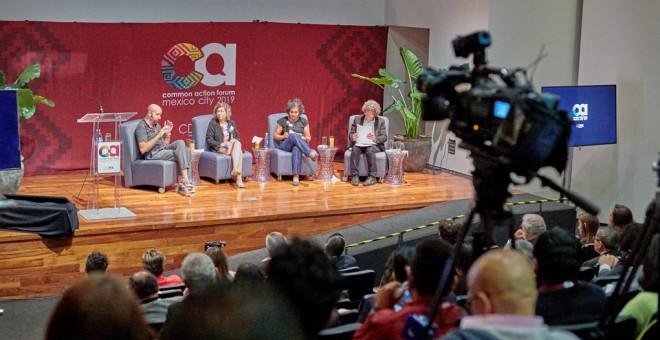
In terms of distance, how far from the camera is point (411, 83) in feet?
38.3

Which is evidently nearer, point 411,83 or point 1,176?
point 1,176

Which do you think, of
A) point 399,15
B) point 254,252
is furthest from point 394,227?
point 399,15

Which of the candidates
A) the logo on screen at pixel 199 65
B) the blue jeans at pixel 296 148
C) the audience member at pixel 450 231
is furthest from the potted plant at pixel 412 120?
the audience member at pixel 450 231

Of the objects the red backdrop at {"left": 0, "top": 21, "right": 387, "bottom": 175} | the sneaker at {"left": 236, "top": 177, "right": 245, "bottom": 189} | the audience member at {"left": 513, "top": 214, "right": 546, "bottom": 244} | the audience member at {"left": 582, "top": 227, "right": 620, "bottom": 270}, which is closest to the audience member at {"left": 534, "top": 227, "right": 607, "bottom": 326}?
the audience member at {"left": 582, "top": 227, "right": 620, "bottom": 270}

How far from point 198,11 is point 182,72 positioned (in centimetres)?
80

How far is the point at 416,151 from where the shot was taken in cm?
1132

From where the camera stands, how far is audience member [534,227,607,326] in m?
3.58

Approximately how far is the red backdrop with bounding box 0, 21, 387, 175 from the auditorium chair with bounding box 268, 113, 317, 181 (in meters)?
1.05

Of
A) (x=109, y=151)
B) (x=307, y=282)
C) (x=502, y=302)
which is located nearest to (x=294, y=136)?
(x=109, y=151)

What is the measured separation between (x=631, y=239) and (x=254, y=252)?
3892 millimetres

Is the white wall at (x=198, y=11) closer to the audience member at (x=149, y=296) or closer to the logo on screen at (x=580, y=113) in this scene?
the logo on screen at (x=580, y=113)

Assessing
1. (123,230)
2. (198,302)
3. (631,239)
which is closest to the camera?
(198,302)

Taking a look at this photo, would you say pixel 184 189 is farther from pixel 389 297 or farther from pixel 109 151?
pixel 389 297

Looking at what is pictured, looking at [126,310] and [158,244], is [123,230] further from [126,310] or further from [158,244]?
[126,310]
